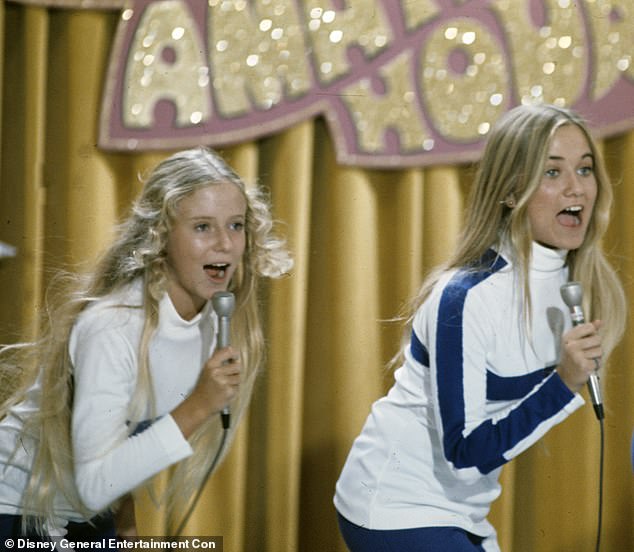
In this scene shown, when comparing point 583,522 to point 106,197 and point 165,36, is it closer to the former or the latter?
point 106,197

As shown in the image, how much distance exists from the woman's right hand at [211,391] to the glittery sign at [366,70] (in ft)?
3.03

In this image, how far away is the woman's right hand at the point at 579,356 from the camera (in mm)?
1679

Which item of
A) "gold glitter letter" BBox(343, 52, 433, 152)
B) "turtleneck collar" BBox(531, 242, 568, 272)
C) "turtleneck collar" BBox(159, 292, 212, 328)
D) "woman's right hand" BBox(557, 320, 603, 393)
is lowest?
"woman's right hand" BBox(557, 320, 603, 393)

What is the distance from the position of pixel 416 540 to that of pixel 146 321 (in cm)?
69

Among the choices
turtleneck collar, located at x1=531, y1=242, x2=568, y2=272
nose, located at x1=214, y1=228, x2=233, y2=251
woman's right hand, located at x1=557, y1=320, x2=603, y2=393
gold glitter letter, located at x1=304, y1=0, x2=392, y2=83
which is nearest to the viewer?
woman's right hand, located at x1=557, y1=320, x2=603, y2=393

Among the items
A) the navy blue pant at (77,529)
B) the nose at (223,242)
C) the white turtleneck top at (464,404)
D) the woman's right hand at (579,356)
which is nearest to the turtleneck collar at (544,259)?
the white turtleneck top at (464,404)

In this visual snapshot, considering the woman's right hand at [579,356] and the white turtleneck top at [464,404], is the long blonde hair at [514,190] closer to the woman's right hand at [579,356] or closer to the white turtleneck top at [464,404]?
the white turtleneck top at [464,404]

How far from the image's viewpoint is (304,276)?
2650 millimetres

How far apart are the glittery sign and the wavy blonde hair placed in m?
0.42

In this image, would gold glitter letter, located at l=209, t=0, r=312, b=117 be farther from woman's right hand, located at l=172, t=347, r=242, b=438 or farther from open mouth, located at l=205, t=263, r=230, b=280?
woman's right hand, located at l=172, t=347, r=242, b=438

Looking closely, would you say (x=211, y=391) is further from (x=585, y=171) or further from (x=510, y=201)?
(x=585, y=171)

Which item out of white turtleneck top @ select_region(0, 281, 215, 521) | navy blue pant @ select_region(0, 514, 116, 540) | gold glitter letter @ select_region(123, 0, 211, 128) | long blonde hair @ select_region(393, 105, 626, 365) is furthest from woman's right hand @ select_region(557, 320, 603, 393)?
gold glitter letter @ select_region(123, 0, 211, 128)

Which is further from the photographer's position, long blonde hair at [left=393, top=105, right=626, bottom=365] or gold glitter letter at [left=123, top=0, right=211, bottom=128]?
gold glitter letter at [left=123, top=0, right=211, bottom=128]

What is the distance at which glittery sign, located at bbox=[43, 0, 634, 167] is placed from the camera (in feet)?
8.46
